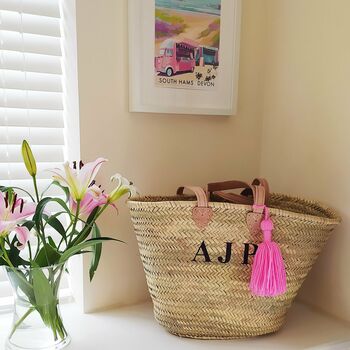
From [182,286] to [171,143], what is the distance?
39 cm

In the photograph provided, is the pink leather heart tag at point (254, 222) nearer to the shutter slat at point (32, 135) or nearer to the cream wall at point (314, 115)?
the cream wall at point (314, 115)

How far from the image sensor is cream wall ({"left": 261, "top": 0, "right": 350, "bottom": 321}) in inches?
36.4

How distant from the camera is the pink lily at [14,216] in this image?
689 mm

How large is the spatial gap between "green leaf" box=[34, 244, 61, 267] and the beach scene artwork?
1.57ft

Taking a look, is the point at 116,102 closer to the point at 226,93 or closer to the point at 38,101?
the point at 38,101

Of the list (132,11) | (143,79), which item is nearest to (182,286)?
(143,79)

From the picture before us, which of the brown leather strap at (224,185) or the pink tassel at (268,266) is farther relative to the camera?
the brown leather strap at (224,185)

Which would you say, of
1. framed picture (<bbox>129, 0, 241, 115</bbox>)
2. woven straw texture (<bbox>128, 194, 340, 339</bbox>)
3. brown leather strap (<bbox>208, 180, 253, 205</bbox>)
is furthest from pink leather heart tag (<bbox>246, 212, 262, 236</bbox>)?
framed picture (<bbox>129, 0, 241, 115</bbox>)

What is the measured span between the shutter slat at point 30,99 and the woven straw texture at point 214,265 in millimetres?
375

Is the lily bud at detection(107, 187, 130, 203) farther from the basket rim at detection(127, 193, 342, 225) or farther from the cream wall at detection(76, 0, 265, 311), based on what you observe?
the cream wall at detection(76, 0, 265, 311)

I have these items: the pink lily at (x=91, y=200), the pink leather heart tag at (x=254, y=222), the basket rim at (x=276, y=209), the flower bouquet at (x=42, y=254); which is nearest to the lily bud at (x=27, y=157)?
the flower bouquet at (x=42, y=254)

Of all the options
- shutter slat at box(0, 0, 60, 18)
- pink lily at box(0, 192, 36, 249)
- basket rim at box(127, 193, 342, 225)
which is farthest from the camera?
shutter slat at box(0, 0, 60, 18)

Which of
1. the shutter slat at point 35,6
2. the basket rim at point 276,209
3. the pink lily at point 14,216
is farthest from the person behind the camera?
the shutter slat at point 35,6

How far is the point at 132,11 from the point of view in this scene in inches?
Answer: 36.5
